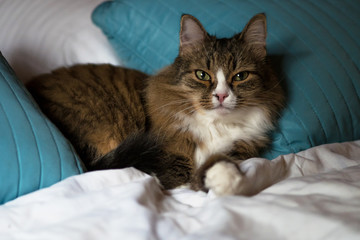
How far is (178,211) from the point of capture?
1.02 meters

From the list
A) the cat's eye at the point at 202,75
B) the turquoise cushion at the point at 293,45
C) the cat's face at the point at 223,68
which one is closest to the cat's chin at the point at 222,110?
the cat's face at the point at 223,68

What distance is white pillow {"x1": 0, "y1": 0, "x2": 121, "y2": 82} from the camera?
5.78 ft

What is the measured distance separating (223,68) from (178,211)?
70cm

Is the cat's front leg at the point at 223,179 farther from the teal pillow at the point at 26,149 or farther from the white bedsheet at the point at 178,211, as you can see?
the teal pillow at the point at 26,149

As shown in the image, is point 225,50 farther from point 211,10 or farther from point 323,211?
point 323,211

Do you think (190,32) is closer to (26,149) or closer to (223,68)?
(223,68)

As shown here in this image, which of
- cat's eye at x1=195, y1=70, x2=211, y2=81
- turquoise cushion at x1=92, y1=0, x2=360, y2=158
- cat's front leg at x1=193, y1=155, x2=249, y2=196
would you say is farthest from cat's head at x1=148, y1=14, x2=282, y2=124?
cat's front leg at x1=193, y1=155, x2=249, y2=196

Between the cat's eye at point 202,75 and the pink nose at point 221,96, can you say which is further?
the cat's eye at point 202,75

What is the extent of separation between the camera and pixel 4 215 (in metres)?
0.93

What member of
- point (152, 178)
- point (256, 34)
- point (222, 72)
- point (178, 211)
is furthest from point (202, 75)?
point (178, 211)

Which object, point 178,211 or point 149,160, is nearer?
point 178,211

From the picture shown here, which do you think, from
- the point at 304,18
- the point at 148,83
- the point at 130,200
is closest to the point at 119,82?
the point at 148,83

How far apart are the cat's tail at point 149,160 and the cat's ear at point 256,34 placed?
2.09 feet

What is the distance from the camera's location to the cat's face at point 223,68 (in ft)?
4.61
